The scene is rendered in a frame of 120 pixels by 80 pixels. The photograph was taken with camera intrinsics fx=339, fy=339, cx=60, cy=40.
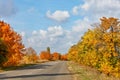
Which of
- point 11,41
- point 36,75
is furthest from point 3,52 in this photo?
point 36,75

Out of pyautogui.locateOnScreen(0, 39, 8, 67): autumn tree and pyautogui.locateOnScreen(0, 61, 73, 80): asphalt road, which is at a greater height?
pyautogui.locateOnScreen(0, 39, 8, 67): autumn tree

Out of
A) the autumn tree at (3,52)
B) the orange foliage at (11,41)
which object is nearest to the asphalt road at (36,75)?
the autumn tree at (3,52)

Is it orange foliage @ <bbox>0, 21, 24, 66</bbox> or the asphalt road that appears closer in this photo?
the asphalt road

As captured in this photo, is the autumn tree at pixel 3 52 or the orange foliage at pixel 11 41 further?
the orange foliage at pixel 11 41

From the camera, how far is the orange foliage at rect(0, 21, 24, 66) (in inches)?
2655

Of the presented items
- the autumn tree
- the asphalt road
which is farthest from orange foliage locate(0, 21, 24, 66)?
the asphalt road

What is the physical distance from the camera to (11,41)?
6925 cm

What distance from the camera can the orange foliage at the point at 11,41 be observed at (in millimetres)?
67438

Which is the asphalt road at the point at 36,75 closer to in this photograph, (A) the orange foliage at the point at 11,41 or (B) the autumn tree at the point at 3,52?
(B) the autumn tree at the point at 3,52

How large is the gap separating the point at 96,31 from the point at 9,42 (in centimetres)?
3553

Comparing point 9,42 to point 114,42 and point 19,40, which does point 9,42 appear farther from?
point 114,42

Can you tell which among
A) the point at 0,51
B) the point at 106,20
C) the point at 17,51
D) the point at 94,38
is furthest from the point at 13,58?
the point at 106,20

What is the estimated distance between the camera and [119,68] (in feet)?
107

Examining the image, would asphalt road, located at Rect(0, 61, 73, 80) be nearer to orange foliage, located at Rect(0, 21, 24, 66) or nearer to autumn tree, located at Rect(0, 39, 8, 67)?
autumn tree, located at Rect(0, 39, 8, 67)
